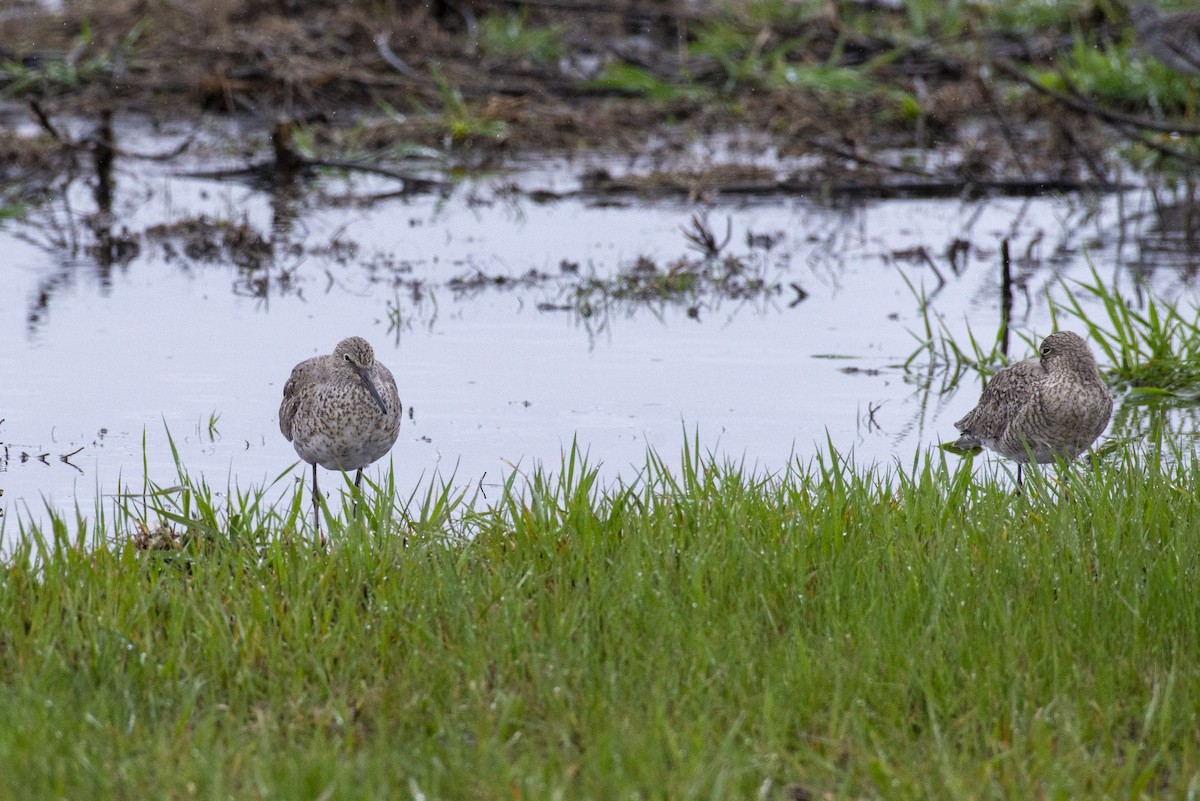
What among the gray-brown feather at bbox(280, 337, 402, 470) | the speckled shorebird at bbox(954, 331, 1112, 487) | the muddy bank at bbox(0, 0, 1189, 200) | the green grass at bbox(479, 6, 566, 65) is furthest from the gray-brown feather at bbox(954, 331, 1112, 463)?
the green grass at bbox(479, 6, 566, 65)

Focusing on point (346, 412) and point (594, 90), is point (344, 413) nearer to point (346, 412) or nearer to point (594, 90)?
point (346, 412)

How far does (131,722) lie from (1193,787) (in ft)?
9.41

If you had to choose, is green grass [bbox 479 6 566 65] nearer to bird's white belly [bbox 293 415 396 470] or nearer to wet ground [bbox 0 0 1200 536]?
wet ground [bbox 0 0 1200 536]

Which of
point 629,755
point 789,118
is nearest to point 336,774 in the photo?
point 629,755

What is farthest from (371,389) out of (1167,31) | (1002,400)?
(1167,31)

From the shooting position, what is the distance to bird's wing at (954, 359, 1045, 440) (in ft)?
24.6

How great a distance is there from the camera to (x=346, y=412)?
7.06m

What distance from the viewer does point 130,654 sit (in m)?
5.19

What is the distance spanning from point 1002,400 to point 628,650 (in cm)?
318

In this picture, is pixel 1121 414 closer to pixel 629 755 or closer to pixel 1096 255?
pixel 1096 255

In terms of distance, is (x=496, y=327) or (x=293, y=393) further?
(x=496, y=327)

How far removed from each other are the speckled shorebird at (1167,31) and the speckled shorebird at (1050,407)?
33.5 ft

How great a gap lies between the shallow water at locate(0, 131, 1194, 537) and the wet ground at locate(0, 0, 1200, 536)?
4cm

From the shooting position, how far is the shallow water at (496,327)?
8.35m
